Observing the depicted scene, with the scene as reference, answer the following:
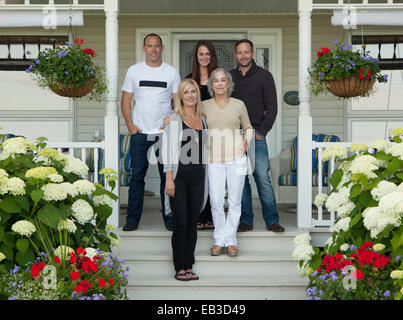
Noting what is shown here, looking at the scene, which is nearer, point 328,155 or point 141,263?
point 328,155

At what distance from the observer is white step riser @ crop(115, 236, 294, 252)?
534 cm

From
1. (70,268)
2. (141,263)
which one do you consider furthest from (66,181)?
(141,263)

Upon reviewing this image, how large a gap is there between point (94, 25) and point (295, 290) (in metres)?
4.59

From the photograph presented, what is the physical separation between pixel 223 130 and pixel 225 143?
10 centimetres

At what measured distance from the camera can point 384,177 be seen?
3850 mm

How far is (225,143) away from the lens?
485 cm

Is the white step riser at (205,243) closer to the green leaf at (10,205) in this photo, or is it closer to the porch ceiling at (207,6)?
the green leaf at (10,205)

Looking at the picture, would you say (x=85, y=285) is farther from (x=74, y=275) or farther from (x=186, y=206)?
(x=186, y=206)

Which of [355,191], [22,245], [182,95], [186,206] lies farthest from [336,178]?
[22,245]

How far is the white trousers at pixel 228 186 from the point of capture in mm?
4883

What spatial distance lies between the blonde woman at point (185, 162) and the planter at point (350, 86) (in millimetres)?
1264

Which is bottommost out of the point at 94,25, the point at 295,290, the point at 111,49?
the point at 295,290
